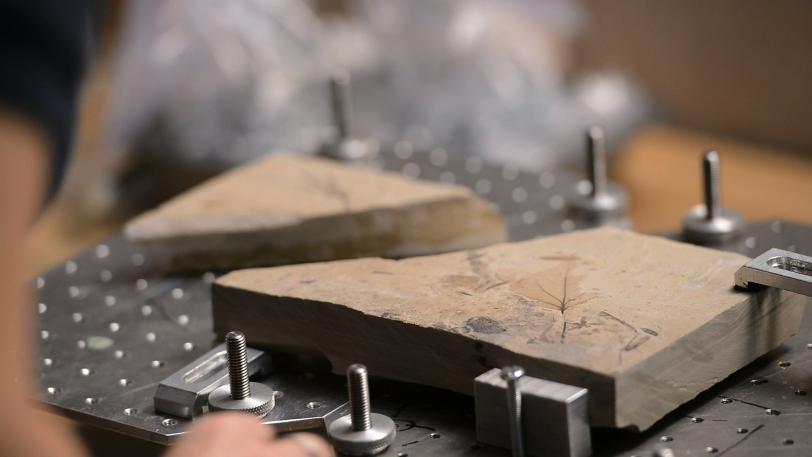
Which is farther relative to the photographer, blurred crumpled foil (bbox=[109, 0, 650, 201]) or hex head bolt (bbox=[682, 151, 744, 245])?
blurred crumpled foil (bbox=[109, 0, 650, 201])

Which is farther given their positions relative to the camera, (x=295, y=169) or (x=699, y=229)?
(x=295, y=169)

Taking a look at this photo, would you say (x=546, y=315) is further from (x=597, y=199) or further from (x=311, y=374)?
(x=597, y=199)

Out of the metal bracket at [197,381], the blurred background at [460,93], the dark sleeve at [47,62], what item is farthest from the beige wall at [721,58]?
the dark sleeve at [47,62]

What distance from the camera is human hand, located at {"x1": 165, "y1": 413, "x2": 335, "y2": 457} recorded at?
0.73 metres

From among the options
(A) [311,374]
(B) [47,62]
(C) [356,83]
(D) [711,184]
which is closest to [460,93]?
(C) [356,83]

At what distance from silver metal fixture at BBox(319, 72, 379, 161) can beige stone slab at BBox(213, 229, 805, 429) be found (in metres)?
0.44

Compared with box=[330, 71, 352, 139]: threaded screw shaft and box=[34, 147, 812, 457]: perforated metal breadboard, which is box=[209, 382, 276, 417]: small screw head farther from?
box=[330, 71, 352, 139]: threaded screw shaft

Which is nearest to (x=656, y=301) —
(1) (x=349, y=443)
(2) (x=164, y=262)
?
(1) (x=349, y=443)

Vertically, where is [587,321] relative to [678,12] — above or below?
below

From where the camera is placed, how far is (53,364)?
3.48 ft

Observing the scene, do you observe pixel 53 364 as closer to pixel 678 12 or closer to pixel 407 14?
pixel 407 14

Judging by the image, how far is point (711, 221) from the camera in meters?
1.20

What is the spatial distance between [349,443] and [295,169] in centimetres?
53

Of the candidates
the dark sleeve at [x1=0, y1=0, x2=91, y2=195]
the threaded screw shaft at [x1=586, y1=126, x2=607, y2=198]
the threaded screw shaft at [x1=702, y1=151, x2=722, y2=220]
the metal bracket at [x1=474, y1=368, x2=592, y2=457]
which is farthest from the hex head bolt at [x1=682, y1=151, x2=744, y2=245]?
the dark sleeve at [x1=0, y1=0, x2=91, y2=195]
